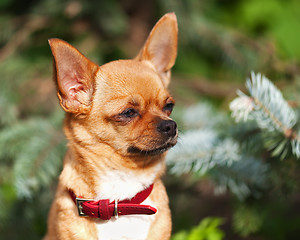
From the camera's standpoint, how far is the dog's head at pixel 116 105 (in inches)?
69.0

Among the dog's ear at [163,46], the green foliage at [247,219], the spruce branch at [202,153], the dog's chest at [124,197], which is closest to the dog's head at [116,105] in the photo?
the dog's chest at [124,197]

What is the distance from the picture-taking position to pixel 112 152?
72.0 inches

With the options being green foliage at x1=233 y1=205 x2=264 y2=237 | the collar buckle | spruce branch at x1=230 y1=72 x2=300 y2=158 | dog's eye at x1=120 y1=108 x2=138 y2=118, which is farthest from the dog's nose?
green foliage at x1=233 y1=205 x2=264 y2=237

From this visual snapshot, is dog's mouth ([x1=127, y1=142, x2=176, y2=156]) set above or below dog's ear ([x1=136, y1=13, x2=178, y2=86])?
below

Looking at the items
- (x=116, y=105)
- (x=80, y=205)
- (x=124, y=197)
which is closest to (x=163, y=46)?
(x=116, y=105)

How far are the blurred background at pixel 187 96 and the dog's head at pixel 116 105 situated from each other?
0.51m

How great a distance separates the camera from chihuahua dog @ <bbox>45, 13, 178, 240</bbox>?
174 cm

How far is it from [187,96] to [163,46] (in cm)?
144

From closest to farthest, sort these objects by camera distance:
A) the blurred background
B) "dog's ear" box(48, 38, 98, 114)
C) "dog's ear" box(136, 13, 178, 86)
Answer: "dog's ear" box(48, 38, 98, 114) < "dog's ear" box(136, 13, 178, 86) < the blurred background

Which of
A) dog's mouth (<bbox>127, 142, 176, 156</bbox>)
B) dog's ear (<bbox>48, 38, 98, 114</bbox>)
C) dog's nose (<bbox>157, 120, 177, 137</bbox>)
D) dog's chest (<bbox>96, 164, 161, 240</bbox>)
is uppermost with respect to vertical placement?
dog's ear (<bbox>48, 38, 98, 114</bbox>)

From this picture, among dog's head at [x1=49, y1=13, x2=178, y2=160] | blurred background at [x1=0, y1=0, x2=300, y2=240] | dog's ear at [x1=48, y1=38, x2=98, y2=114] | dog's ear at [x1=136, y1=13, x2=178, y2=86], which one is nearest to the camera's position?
dog's ear at [x1=48, y1=38, x2=98, y2=114]

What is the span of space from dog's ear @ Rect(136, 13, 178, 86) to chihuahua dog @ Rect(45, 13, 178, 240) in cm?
27

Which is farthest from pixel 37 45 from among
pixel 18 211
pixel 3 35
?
pixel 18 211

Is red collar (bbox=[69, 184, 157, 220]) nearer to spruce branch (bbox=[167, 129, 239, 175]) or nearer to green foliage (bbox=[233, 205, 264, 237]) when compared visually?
spruce branch (bbox=[167, 129, 239, 175])
